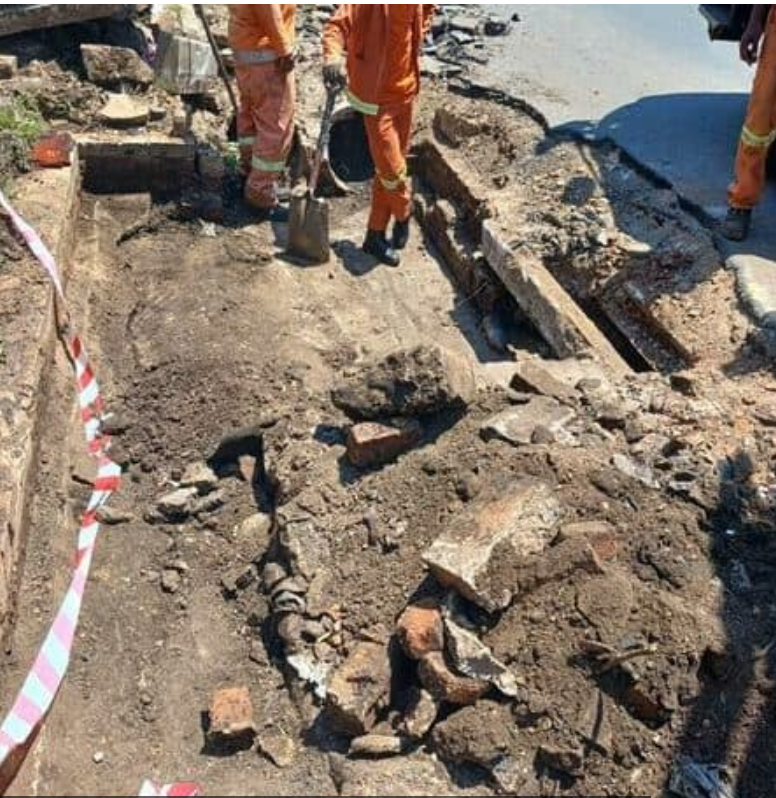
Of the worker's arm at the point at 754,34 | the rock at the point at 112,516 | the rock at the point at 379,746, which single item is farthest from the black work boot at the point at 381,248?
the rock at the point at 379,746

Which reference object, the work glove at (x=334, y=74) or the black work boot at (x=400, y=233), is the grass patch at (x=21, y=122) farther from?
the black work boot at (x=400, y=233)

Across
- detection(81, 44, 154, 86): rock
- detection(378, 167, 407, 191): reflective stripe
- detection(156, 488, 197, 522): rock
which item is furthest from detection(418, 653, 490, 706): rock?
detection(81, 44, 154, 86): rock

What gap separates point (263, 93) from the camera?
6.54 m

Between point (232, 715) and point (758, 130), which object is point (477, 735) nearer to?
point (232, 715)

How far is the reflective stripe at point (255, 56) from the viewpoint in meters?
6.34

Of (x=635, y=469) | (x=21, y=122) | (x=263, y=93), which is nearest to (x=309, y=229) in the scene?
(x=263, y=93)

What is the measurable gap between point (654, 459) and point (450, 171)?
12.0 ft

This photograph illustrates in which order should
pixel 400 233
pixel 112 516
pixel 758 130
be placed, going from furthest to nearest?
pixel 400 233, pixel 758 130, pixel 112 516

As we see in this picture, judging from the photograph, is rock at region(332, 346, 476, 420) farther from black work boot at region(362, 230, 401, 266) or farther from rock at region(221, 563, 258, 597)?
black work boot at region(362, 230, 401, 266)

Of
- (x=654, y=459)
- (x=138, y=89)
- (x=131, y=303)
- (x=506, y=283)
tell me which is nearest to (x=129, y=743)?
(x=654, y=459)

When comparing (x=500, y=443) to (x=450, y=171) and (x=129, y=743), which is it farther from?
(x=450, y=171)

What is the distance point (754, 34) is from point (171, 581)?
4676mm

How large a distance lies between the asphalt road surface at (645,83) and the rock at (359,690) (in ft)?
11.7

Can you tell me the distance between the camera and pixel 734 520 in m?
3.91
